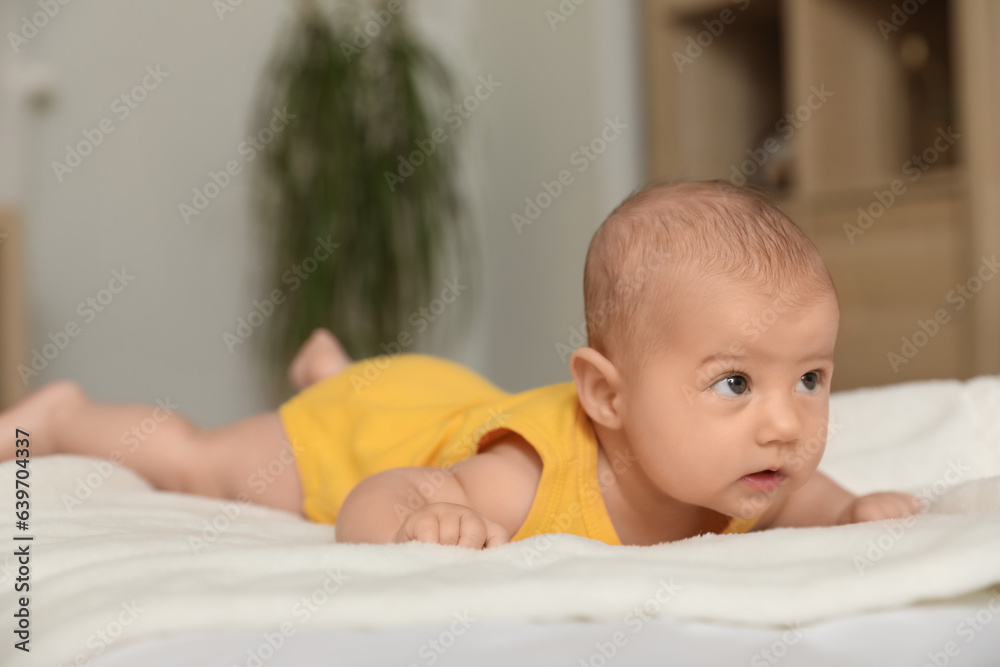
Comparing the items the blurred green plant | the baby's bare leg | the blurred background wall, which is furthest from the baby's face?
the blurred green plant

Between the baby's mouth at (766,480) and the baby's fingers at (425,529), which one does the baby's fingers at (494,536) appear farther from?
the baby's mouth at (766,480)

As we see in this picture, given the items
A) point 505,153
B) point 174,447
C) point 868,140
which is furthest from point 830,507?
point 505,153

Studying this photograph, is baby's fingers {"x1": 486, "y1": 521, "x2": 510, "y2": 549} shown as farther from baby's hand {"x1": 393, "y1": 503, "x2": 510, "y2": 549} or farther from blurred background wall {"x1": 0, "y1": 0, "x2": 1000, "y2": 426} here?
blurred background wall {"x1": 0, "y1": 0, "x2": 1000, "y2": 426}

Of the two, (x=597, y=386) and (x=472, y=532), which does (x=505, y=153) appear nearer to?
(x=597, y=386)

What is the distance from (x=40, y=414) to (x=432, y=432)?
1.90 ft

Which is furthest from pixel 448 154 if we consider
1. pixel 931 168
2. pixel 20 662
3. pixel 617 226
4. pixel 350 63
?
pixel 20 662

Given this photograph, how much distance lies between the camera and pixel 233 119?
10.2 feet

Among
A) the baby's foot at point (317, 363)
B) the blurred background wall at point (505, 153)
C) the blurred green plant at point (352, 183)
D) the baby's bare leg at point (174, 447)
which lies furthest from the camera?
the blurred green plant at point (352, 183)

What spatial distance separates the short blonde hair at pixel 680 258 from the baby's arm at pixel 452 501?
15 cm

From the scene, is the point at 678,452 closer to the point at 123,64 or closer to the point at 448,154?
the point at 448,154

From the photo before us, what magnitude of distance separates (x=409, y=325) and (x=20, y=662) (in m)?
2.41

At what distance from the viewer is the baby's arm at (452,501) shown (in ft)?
2.36

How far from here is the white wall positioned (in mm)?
2947

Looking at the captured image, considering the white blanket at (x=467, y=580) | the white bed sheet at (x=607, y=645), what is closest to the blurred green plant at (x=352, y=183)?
the white blanket at (x=467, y=580)
